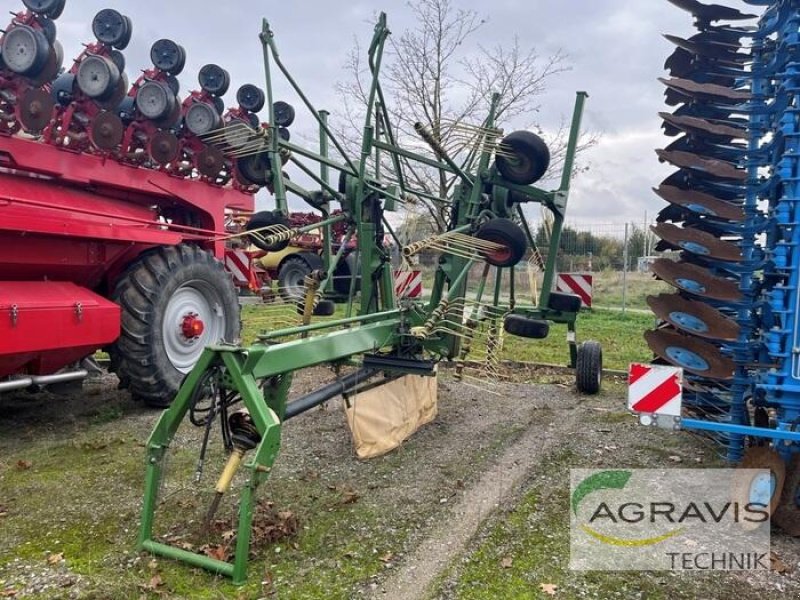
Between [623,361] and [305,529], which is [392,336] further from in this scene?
[623,361]

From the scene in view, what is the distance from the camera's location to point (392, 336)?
4664 millimetres

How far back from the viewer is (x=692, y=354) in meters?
4.09

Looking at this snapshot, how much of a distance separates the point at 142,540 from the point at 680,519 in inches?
112

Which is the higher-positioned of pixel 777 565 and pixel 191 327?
pixel 191 327

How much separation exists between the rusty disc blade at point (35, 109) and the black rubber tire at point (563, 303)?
4575mm

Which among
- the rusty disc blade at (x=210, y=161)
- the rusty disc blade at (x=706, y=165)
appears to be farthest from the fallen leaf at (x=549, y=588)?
the rusty disc blade at (x=210, y=161)

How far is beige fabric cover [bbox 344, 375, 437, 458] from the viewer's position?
15.4 ft

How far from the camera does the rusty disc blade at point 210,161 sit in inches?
263

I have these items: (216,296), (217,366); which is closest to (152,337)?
(216,296)

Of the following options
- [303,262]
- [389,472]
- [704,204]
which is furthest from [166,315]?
[303,262]

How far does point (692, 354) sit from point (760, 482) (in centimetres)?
84

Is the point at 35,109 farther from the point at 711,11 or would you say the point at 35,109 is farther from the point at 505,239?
the point at 711,11

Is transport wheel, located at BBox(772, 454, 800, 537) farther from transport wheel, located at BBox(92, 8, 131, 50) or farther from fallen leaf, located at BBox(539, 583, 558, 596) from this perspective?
transport wheel, located at BBox(92, 8, 131, 50)

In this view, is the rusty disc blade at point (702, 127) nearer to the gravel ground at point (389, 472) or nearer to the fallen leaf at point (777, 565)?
the gravel ground at point (389, 472)
